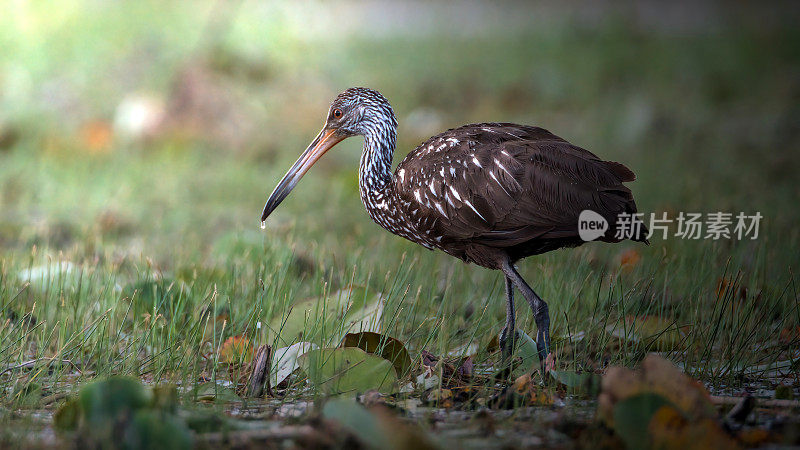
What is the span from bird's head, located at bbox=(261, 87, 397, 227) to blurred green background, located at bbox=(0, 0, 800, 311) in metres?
0.57

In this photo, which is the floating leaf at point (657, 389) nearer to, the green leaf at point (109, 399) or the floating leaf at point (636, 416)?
the floating leaf at point (636, 416)

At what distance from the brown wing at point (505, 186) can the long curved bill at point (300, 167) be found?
575 millimetres

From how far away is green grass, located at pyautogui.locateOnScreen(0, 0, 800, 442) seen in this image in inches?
149

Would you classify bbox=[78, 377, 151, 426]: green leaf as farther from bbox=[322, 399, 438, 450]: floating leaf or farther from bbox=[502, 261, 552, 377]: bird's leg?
bbox=[502, 261, 552, 377]: bird's leg

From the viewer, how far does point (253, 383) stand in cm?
336

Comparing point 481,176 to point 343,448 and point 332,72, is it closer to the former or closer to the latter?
point 343,448

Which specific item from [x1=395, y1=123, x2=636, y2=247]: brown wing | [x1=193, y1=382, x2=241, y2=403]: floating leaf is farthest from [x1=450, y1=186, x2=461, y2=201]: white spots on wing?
[x1=193, y1=382, x2=241, y2=403]: floating leaf

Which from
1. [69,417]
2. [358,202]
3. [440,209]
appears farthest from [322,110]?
[69,417]

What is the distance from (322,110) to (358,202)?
3.28 meters

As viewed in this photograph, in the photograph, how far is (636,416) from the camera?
2643mm

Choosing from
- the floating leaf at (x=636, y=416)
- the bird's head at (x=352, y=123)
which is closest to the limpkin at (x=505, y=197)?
the bird's head at (x=352, y=123)

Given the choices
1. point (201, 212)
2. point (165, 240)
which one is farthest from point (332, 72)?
point (165, 240)

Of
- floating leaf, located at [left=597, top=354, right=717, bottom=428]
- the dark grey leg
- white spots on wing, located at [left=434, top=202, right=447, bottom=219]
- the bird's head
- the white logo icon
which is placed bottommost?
floating leaf, located at [left=597, top=354, right=717, bottom=428]

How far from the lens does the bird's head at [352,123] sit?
4324 mm
